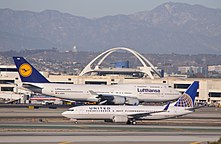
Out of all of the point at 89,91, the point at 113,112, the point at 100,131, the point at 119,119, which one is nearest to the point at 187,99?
the point at 119,119

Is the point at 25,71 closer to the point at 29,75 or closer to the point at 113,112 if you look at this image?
the point at 29,75

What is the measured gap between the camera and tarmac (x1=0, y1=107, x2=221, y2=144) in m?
60.7

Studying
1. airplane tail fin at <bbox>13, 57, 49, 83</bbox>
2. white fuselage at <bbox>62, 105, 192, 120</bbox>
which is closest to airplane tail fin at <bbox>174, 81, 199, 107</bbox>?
white fuselage at <bbox>62, 105, 192, 120</bbox>

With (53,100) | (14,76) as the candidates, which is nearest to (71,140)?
(53,100)

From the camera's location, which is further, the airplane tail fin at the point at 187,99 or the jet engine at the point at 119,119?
the airplane tail fin at the point at 187,99

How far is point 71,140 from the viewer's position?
60094 mm

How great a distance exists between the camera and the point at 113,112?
83.1 metres

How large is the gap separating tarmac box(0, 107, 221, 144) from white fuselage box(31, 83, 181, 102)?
27496 millimetres

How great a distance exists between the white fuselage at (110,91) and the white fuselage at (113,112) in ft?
124

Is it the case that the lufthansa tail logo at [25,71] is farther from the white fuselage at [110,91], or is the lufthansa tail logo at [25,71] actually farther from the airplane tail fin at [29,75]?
the white fuselage at [110,91]

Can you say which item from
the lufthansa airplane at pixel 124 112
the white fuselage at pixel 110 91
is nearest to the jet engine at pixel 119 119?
the lufthansa airplane at pixel 124 112

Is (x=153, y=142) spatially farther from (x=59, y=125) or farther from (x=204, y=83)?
(x=204, y=83)

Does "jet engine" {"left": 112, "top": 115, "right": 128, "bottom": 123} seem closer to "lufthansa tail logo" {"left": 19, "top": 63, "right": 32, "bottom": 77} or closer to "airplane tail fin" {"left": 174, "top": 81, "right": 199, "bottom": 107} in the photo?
"airplane tail fin" {"left": 174, "top": 81, "right": 199, "bottom": 107}

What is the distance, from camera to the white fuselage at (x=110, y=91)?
121m
